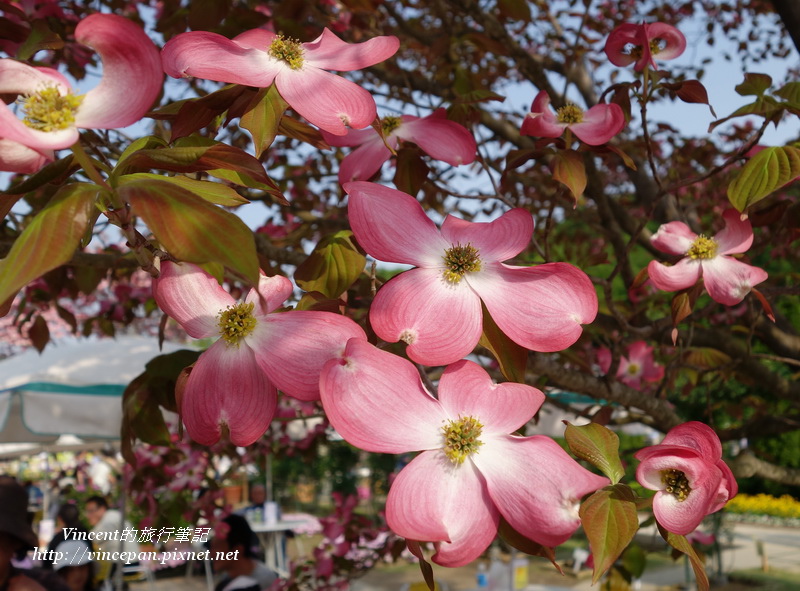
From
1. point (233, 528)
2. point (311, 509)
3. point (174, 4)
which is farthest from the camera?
point (311, 509)

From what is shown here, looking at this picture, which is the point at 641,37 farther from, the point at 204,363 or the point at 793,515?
the point at 793,515

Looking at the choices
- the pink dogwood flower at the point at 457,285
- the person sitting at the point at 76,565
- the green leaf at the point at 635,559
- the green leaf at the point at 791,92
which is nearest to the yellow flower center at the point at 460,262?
the pink dogwood flower at the point at 457,285

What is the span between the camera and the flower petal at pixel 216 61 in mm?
628

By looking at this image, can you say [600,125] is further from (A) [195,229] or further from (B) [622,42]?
(A) [195,229]

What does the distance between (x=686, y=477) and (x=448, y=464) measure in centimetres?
21

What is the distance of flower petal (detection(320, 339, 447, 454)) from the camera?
49 centimetres

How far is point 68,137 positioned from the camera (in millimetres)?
455

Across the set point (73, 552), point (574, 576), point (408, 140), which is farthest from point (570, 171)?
point (574, 576)

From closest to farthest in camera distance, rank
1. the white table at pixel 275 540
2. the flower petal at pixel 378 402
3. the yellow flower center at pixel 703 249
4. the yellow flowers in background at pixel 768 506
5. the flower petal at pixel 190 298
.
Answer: the flower petal at pixel 378 402 → the flower petal at pixel 190 298 → the yellow flower center at pixel 703 249 → the white table at pixel 275 540 → the yellow flowers in background at pixel 768 506

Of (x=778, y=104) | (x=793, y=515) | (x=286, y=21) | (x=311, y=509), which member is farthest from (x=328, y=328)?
(x=311, y=509)

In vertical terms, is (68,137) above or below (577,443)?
above

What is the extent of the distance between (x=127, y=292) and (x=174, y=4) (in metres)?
1.21

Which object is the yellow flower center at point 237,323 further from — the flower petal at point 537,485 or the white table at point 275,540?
the white table at point 275,540

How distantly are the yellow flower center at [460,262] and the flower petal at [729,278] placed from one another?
0.46m
